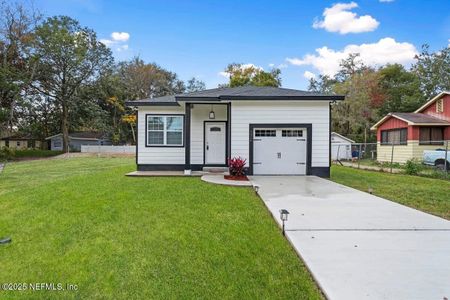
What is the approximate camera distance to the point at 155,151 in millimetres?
11906

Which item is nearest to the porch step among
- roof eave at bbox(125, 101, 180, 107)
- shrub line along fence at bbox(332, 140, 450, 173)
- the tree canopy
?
roof eave at bbox(125, 101, 180, 107)

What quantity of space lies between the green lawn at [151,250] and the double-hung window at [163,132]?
566 centimetres

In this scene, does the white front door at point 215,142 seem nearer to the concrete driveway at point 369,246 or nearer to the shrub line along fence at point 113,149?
the concrete driveway at point 369,246

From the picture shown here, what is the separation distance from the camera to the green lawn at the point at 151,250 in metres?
2.82

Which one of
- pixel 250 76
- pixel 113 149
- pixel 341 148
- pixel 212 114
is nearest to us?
pixel 212 114

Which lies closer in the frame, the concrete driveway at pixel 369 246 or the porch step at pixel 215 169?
the concrete driveway at pixel 369 246

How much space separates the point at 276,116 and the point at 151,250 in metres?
7.81

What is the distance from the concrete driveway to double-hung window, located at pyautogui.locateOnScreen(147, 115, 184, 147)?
6270 mm

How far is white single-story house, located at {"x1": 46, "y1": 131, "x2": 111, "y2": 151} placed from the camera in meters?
37.8

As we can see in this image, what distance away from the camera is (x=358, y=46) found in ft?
104

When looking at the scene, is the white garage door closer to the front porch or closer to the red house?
the front porch

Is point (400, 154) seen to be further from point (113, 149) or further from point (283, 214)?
point (113, 149)

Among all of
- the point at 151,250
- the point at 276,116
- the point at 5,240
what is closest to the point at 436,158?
the point at 276,116

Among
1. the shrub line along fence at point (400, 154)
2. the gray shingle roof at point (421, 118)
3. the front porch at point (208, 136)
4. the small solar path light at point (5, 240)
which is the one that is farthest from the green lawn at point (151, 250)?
the gray shingle roof at point (421, 118)
